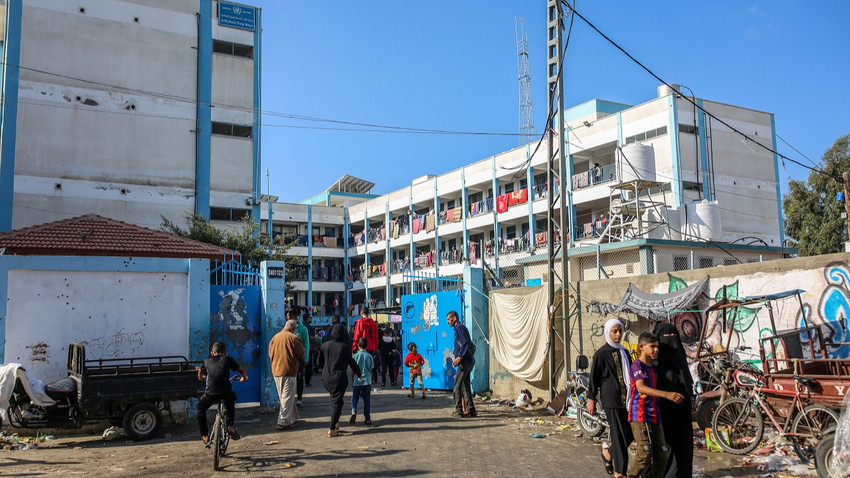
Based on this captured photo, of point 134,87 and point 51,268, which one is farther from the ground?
point 134,87

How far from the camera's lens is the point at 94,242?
15.8 m

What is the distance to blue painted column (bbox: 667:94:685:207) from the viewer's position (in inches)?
1273

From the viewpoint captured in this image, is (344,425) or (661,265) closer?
(344,425)

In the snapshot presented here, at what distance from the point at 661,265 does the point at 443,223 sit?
936 inches

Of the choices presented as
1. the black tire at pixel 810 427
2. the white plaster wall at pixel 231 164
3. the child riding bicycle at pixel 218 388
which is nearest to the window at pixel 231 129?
the white plaster wall at pixel 231 164

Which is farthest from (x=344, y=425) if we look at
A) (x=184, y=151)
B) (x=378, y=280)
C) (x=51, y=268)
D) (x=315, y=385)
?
(x=378, y=280)

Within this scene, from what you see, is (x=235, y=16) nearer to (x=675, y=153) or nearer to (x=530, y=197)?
(x=530, y=197)

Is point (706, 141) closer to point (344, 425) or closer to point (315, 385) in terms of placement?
point (315, 385)

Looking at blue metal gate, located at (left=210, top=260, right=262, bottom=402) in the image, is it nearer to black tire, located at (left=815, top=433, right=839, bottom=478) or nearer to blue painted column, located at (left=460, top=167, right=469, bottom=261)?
black tire, located at (left=815, top=433, right=839, bottom=478)

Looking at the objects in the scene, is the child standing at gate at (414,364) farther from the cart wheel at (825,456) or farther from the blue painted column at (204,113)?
the blue painted column at (204,113)

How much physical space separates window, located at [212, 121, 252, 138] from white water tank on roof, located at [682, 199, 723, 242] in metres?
23.5

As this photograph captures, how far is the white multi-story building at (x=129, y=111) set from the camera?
31031 mm

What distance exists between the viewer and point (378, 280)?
170 ft

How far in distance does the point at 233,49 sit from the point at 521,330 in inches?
1159
